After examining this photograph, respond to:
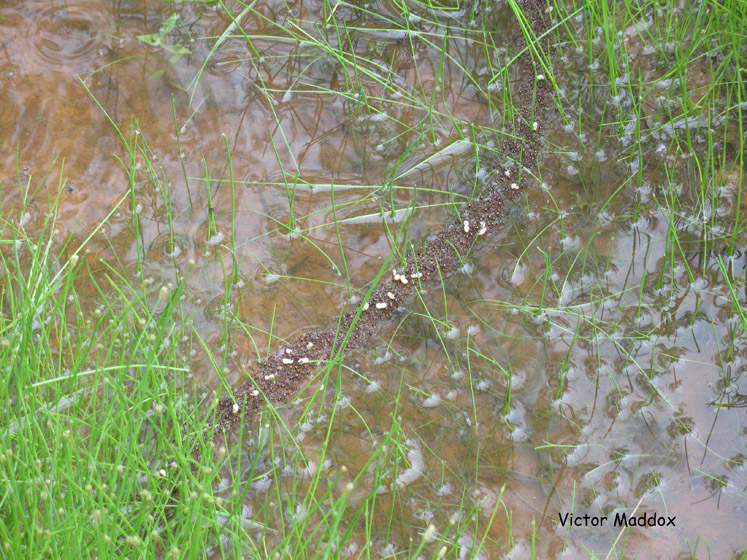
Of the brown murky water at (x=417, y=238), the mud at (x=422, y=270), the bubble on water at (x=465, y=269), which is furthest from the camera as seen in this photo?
the bubble on water at (x=465, y=269)

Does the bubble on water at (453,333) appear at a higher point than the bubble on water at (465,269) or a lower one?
lower

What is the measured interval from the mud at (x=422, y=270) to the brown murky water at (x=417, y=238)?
6 cm

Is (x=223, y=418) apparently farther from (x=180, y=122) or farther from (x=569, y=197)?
(x=569, y=197)

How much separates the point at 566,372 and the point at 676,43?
5.19 ft

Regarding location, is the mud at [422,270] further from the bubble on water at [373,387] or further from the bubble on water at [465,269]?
the bubble on water at [373,387]

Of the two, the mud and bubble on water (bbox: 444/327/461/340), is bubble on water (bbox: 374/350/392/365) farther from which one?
bubble on water (bbox: 444/327/461/340)

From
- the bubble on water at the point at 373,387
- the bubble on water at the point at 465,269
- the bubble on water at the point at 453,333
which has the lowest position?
the bubble on water at the point at 373,387

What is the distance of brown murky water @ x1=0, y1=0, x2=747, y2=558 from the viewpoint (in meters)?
2.41

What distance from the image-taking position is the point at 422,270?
280cm

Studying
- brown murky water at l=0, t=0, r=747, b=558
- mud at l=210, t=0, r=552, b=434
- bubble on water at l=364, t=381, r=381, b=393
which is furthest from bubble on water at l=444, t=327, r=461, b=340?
bubble on water at l=364, t=381, r=381, b=393

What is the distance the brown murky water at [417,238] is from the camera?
94.9 inches

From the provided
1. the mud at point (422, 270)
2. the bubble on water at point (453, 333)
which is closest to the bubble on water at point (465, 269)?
the mud at point (422, 270)

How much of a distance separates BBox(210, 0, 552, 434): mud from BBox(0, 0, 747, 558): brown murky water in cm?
6

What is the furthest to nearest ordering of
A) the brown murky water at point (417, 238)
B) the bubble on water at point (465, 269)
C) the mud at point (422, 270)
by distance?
1. the bubble on water at point (465, 269)
2. the mud at point (422, 270)
3. the brown murky water at point (417, 238)
